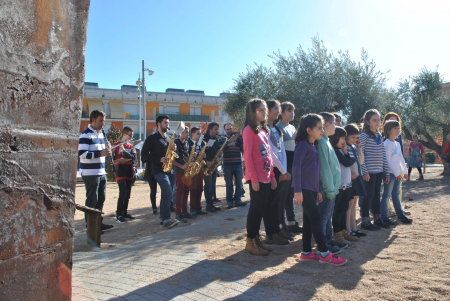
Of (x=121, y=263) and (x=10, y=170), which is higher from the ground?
(x=10, y=170)

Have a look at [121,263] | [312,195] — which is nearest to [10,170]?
[121,263]

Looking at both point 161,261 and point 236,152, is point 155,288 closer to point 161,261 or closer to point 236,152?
point 161,261

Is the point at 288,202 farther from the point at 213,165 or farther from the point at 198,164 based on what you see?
the point at 213,165

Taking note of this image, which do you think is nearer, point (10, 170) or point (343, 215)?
point (10, 170)

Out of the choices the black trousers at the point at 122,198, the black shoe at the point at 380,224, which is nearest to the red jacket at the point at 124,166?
the black trousers at the point at 122,198

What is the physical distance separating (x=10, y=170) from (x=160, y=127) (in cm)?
467

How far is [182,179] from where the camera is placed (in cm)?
696

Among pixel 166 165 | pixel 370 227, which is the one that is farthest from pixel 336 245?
pixel 166 165

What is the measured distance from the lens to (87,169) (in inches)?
225

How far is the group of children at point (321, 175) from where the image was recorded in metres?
4.05

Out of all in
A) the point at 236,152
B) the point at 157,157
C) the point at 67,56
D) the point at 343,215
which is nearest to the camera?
the point at 67,56

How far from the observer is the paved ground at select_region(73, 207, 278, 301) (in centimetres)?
298

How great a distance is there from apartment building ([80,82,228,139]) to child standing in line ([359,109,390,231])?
38.9 meters

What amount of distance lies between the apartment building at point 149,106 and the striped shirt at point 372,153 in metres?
38.9
